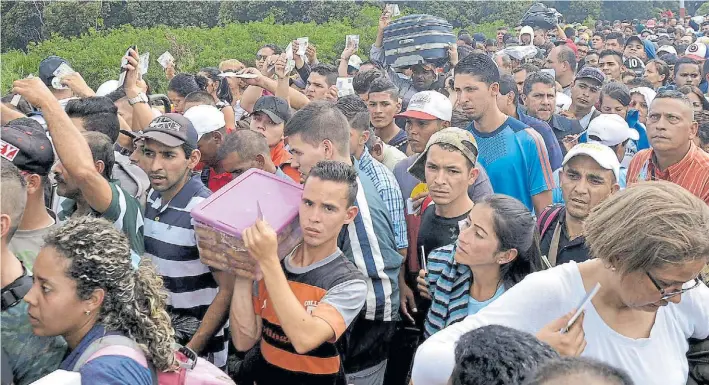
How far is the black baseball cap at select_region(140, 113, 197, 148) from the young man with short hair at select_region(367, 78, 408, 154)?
6.23ft

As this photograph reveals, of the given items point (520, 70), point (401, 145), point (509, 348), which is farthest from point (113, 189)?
point (520, 70)

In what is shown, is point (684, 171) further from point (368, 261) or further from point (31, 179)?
point (31, 179)

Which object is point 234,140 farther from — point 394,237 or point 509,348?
point 509,348

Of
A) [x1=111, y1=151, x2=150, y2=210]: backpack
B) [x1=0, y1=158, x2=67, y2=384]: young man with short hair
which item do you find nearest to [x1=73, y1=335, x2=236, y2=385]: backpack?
[x1=0, y1=158, x2=67, y2=384]: young man with short hair

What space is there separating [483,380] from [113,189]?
2185mm

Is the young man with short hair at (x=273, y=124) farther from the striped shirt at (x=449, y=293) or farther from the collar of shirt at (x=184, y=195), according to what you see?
the striped shirt at (x=449, y=293)

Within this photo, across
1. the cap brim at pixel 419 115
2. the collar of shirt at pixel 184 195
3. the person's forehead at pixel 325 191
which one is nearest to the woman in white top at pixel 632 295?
the person's forehead at pixel 325 191

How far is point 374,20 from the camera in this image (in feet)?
55.7

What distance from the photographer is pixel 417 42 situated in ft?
24.3

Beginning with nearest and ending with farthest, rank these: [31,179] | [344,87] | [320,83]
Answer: [31,179]
[344,87]
[320,83]

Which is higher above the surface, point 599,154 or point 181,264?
point 599,154

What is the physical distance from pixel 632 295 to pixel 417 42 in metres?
5.54

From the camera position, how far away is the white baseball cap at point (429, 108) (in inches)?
191

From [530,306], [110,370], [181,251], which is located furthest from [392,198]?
[110,370]
